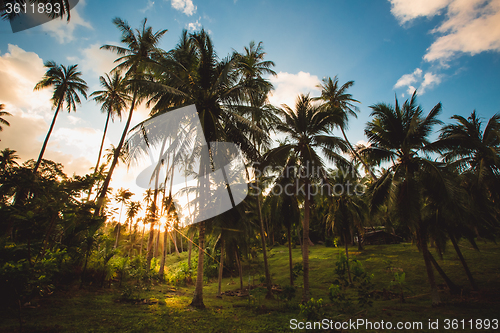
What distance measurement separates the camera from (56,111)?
66.1 feet

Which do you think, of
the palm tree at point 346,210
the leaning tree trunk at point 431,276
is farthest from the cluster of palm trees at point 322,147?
the palm tree at point 346,210

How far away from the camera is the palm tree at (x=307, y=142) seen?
11898mm

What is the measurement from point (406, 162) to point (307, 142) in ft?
16.2

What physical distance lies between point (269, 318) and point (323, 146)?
900cm

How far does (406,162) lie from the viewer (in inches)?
Answer: 418

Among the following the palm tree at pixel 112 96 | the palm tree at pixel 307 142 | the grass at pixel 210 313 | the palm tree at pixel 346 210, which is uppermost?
the palm tree at pixel 112 96

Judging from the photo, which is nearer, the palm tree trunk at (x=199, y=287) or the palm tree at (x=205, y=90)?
the palm tree trunk at (x=199, y=287)

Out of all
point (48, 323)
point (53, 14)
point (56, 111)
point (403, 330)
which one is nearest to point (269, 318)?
point (403, 330)

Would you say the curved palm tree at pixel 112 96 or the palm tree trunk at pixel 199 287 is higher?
the curved palm tree at pixel 112 96

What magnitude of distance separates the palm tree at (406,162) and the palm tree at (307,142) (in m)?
1.94

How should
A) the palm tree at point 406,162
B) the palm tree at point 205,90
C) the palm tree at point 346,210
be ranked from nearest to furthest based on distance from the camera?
1. the palm tree at point 406,162
2. the palm tree at point 205,90
3. the palm tree at point 346,210

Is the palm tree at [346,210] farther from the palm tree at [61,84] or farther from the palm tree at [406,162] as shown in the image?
the palm tree at [61,84]

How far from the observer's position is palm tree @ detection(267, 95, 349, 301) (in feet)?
39.0

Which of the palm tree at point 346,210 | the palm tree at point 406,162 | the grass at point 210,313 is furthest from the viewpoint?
the palm tree at point 346,210
